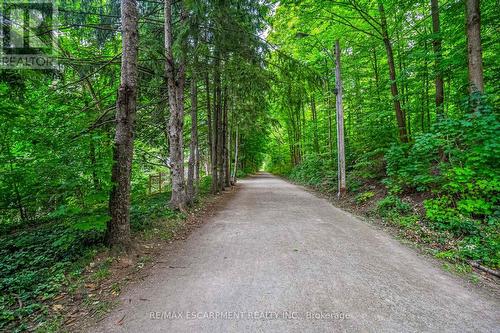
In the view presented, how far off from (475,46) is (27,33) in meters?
9.83

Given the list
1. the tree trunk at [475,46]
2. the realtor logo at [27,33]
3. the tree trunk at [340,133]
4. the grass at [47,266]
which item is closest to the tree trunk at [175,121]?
the grass at [47,266]

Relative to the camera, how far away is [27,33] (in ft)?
16.0

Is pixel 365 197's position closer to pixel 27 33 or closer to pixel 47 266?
pixel 47 266

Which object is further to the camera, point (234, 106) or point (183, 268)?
point (234, 106)

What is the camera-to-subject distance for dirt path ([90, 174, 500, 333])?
7.57ft

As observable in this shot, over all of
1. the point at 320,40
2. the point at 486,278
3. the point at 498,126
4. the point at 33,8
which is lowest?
the point at 486,278

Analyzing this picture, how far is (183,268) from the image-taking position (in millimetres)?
3549

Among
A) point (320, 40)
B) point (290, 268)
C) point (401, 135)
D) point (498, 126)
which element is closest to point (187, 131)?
point (320, 40)

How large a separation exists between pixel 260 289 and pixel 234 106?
10946 millimetres

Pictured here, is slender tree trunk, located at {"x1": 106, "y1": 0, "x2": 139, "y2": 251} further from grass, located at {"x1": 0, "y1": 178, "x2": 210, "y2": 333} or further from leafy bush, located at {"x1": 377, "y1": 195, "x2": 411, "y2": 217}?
leafy bush, located at {"x1": 377, "y1": 195, "x2": 411, "y2": 217}

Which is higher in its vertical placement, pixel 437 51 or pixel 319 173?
pixel 437 51

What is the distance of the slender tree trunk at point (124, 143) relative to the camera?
3.87 meters

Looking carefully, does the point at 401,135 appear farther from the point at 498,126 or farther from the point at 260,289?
the point at 260,289

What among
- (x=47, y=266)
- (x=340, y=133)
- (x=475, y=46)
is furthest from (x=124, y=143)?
(x=340, y=133)
